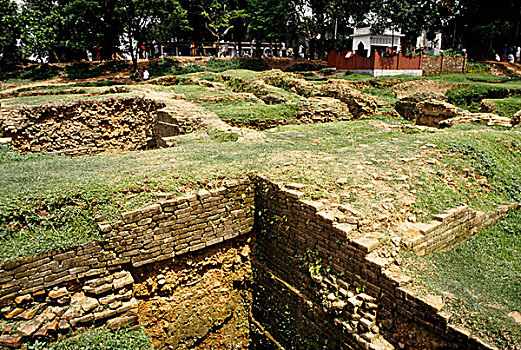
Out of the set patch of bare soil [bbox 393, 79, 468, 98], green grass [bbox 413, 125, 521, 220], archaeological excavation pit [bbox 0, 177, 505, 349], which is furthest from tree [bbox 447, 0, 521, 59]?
archaeological excavation pit [bbox 0, 177, 505, 349]

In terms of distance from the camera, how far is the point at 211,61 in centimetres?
3106

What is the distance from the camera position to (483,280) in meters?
4.39

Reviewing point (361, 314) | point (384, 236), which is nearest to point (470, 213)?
point (384, 236)

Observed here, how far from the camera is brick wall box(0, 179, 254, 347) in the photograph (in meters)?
4.18

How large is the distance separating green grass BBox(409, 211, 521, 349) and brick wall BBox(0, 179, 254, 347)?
2869 mm

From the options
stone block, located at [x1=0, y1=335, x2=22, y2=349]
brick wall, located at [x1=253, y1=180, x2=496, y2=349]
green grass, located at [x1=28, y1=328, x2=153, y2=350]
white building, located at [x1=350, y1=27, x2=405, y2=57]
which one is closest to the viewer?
brick wall, located at [x1=253, y1=180, x2=496, y2=349]

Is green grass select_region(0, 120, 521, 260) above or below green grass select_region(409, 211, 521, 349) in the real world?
above

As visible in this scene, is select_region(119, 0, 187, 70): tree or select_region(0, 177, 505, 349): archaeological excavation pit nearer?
select_region(0, 177, 505, 349): archaeological excavation pit

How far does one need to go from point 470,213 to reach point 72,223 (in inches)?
221

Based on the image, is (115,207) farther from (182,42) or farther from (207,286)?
(182,42)

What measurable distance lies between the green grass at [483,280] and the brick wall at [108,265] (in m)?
2.87

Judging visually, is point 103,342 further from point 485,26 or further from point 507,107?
point 485,26

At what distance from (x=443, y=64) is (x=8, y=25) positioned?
104 ft

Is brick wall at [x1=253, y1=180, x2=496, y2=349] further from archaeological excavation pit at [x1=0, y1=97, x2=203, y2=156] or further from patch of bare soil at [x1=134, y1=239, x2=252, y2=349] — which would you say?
archaeological excavation pit at [x1=0, y1=97, x2=203, y2=156]
